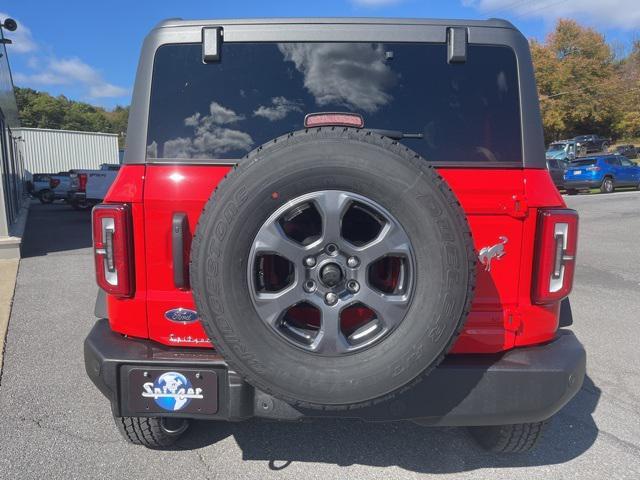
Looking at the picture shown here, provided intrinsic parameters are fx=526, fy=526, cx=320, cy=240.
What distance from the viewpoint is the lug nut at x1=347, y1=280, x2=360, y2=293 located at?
2.06 meters

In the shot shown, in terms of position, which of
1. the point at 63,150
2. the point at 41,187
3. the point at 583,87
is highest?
the point at 583,87

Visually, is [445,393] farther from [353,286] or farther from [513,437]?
[513,437]

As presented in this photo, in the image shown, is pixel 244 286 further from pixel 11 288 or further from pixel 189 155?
pixel 11 288

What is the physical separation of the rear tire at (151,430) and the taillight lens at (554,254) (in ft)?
6.58

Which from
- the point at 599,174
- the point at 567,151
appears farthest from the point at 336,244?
the point at 567,151

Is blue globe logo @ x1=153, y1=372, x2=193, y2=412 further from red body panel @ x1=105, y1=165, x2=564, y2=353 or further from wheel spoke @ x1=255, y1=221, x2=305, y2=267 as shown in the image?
wheel spoke @ x1=255, y1=221, x2=305, y2=267

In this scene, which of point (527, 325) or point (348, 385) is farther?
point (527, 325)

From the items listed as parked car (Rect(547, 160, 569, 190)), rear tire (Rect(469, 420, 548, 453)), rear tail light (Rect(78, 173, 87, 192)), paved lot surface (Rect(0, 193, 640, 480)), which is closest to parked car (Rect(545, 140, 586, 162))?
parked car (Rect(547, 160, 569, 190))

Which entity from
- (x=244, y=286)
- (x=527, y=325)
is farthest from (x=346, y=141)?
(x=527, y=325)

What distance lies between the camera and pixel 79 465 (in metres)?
2.82

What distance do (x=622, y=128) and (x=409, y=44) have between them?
180 ft

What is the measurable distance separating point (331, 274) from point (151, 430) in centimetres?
152

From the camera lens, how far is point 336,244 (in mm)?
2033

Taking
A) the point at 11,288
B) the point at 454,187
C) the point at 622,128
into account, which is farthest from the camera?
the point at 622,128
